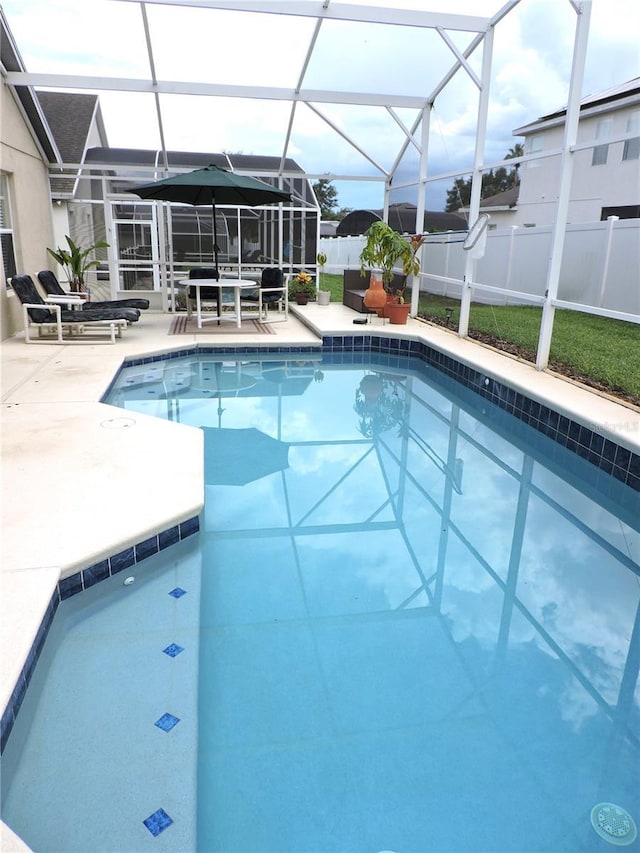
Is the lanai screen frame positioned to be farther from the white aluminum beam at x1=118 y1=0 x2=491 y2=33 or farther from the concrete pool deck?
the concrete pool deck

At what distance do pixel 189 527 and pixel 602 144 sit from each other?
191 inches

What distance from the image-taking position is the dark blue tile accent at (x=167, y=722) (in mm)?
2133

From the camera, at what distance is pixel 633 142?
4.87 m

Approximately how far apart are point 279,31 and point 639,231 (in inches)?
226

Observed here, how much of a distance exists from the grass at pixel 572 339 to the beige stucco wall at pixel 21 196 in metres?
6.34

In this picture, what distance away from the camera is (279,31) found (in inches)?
322

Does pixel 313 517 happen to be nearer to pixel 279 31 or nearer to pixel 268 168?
pixel 279 31

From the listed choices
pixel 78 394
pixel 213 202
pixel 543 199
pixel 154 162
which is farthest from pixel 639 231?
pixel 154 162

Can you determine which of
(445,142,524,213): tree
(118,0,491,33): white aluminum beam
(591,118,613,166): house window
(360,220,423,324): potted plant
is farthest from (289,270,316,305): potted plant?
(591,118,613,166): house window

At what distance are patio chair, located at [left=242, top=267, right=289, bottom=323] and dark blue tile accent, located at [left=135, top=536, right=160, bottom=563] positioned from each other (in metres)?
7.25

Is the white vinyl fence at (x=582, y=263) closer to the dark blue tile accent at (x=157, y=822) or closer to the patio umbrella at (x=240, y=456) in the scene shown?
the patio umbrella at (x=240, y=456)

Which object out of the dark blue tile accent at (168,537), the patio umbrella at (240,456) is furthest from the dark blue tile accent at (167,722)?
the patio umbrella at (240,456)

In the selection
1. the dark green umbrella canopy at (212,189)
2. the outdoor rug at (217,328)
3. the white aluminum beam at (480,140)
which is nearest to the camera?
the white aluminum beam at (480,140)

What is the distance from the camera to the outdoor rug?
364 inches
